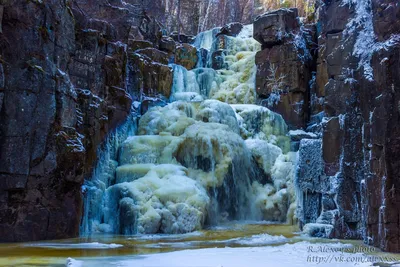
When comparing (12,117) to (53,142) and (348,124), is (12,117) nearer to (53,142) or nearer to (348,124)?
(53,142)

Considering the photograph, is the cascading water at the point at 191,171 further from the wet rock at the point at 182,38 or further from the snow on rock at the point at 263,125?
the wet rock at the point at 182,38

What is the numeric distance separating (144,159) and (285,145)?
22.3ft

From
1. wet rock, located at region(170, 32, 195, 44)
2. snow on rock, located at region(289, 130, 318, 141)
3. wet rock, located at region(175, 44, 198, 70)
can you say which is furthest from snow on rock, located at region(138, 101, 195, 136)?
wet rock, located at region(170, 32, 195, 44)

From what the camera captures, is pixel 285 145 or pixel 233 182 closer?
pixel 233 182

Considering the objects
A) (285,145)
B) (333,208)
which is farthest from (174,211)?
(285,145)

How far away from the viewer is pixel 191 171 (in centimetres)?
1548

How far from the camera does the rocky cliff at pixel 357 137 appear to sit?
24.6 ft

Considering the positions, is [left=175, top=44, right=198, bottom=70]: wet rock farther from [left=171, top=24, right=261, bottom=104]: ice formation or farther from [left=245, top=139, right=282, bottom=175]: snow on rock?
[left=245, top=139, right=282, bottom=175]: snow on rock

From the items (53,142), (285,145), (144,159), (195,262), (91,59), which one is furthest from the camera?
(285,145)

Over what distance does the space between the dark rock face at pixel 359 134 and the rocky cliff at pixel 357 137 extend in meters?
0.02

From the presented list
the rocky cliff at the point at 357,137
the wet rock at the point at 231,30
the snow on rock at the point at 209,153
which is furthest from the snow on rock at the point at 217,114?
the wet rock at the point at 231,30

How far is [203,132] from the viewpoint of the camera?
1630 cm

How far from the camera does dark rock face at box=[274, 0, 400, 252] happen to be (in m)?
7.48

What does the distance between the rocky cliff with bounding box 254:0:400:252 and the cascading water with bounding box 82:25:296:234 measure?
3281 mm
